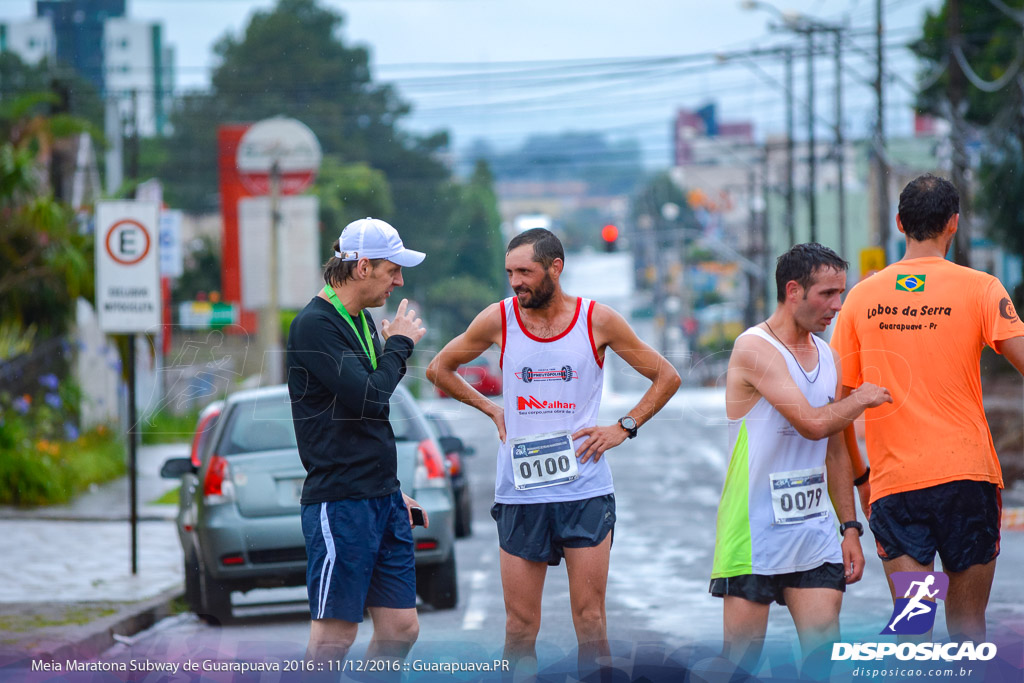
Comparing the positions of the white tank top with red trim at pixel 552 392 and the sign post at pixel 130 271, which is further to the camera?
the sign post at pixel 130 271

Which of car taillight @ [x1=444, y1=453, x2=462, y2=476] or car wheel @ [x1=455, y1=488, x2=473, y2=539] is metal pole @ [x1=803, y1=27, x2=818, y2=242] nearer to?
car wheel @ [x1=455, y1=488, x2=473, y2=539]

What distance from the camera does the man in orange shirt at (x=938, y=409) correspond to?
5.05 m

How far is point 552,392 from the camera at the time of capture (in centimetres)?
550

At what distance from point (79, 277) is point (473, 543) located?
716 cm

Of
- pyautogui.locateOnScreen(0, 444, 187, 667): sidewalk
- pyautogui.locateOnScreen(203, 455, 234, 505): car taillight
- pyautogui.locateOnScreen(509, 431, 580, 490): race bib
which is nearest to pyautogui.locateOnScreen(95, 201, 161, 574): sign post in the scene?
pyautogui.locateOnScreen(0, 444, 187, 667): sidewalk

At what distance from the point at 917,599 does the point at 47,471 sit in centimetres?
1394

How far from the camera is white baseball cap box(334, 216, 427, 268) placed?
518 cm

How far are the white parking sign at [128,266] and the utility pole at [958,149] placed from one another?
33.4 ft

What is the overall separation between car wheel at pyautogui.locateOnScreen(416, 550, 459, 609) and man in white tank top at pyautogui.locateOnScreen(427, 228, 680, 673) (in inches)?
145

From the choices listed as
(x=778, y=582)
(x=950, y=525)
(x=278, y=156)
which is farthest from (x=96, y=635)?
(x=278, y=156)

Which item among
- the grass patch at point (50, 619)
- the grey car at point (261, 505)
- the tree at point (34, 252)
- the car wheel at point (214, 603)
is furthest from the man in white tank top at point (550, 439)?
the tree at point (34, 252)

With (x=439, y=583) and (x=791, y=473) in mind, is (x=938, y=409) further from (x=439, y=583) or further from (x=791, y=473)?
(x=439, y=583)

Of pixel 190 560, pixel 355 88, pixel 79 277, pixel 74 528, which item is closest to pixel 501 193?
pixel 355 88

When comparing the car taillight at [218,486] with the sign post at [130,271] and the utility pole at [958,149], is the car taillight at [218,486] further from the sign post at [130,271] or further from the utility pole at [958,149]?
the utility pole at [958,149]
